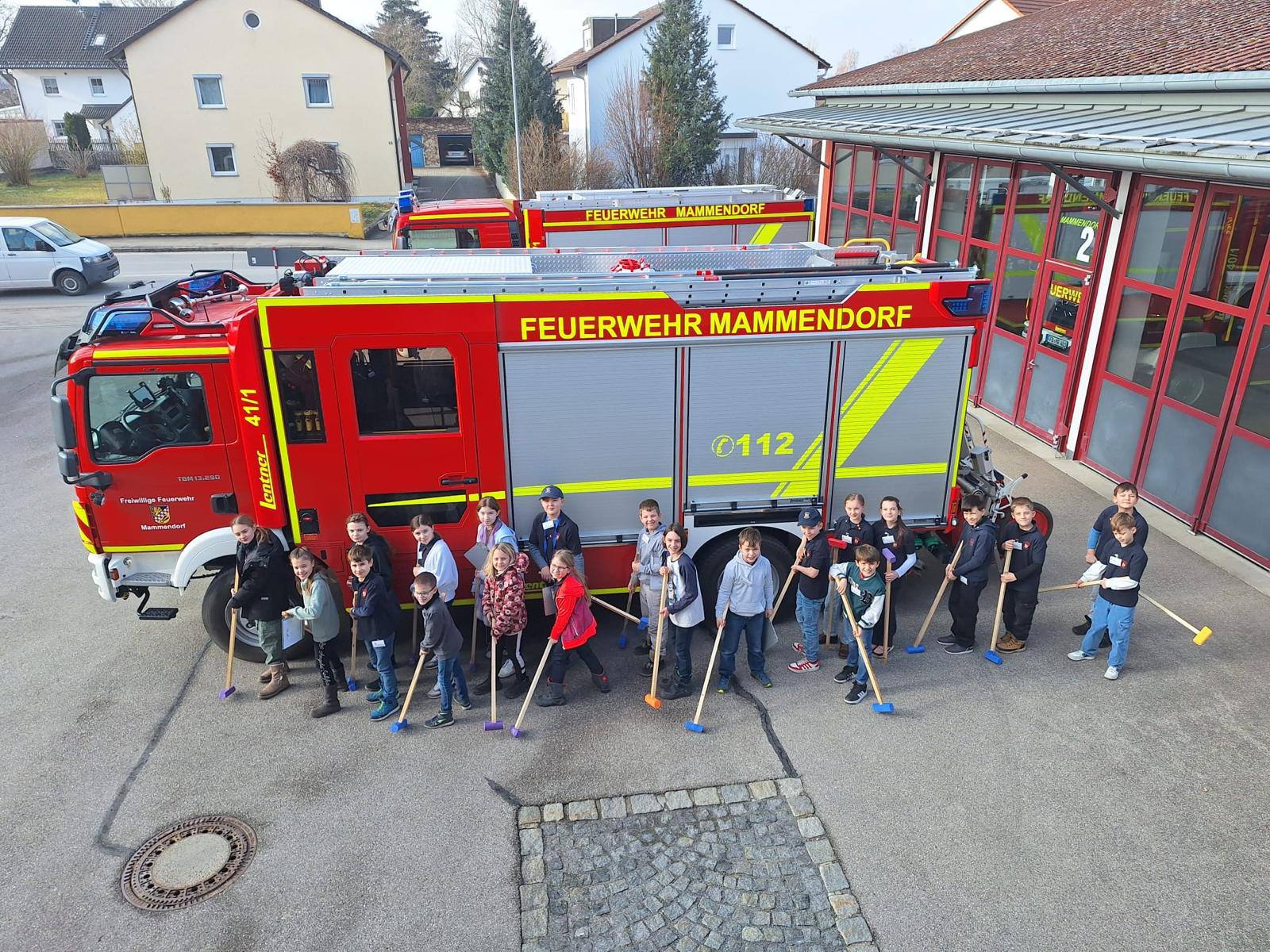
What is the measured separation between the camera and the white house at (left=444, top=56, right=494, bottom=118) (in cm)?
6156

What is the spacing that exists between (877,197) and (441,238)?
320 inches

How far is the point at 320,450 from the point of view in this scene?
6.57 m

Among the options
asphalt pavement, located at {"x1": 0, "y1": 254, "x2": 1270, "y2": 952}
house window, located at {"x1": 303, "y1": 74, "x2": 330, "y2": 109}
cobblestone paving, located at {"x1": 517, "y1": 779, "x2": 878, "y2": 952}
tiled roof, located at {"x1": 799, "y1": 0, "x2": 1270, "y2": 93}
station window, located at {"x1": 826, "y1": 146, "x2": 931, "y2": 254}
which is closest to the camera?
cobblestone paving, located at {"x1": 517, "y1": 779, "x2": 878, "y2": 952}

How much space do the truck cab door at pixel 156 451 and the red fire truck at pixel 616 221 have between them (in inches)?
312

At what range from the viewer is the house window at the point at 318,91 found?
34.3 meters

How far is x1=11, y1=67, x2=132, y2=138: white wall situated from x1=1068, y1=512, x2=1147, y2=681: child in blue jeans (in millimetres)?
66133

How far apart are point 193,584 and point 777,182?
2791cm

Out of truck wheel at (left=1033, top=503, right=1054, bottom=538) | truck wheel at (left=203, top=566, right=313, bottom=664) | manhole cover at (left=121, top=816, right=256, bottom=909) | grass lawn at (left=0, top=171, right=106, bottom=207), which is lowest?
manhole cover at (left=121, top=816, right=256, bottom=909)

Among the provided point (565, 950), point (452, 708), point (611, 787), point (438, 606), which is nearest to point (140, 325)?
point (438, 606)

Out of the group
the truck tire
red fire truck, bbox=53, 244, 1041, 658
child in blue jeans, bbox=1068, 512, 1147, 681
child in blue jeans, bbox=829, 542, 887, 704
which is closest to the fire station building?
child in blue jeans, bbox=1068, 512, 1147, 681

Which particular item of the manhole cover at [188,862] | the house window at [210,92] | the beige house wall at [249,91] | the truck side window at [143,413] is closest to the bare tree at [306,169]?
the beige house wall at [249,91]

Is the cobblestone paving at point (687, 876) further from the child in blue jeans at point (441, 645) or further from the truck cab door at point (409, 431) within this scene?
the truck cab door at point (409, 431)

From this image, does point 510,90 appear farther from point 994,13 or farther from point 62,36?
point 62,36

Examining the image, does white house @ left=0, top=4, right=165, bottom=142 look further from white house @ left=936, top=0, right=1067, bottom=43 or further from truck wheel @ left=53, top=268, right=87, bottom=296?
white house @ left=936, top=0, right=1067, bottom=43
